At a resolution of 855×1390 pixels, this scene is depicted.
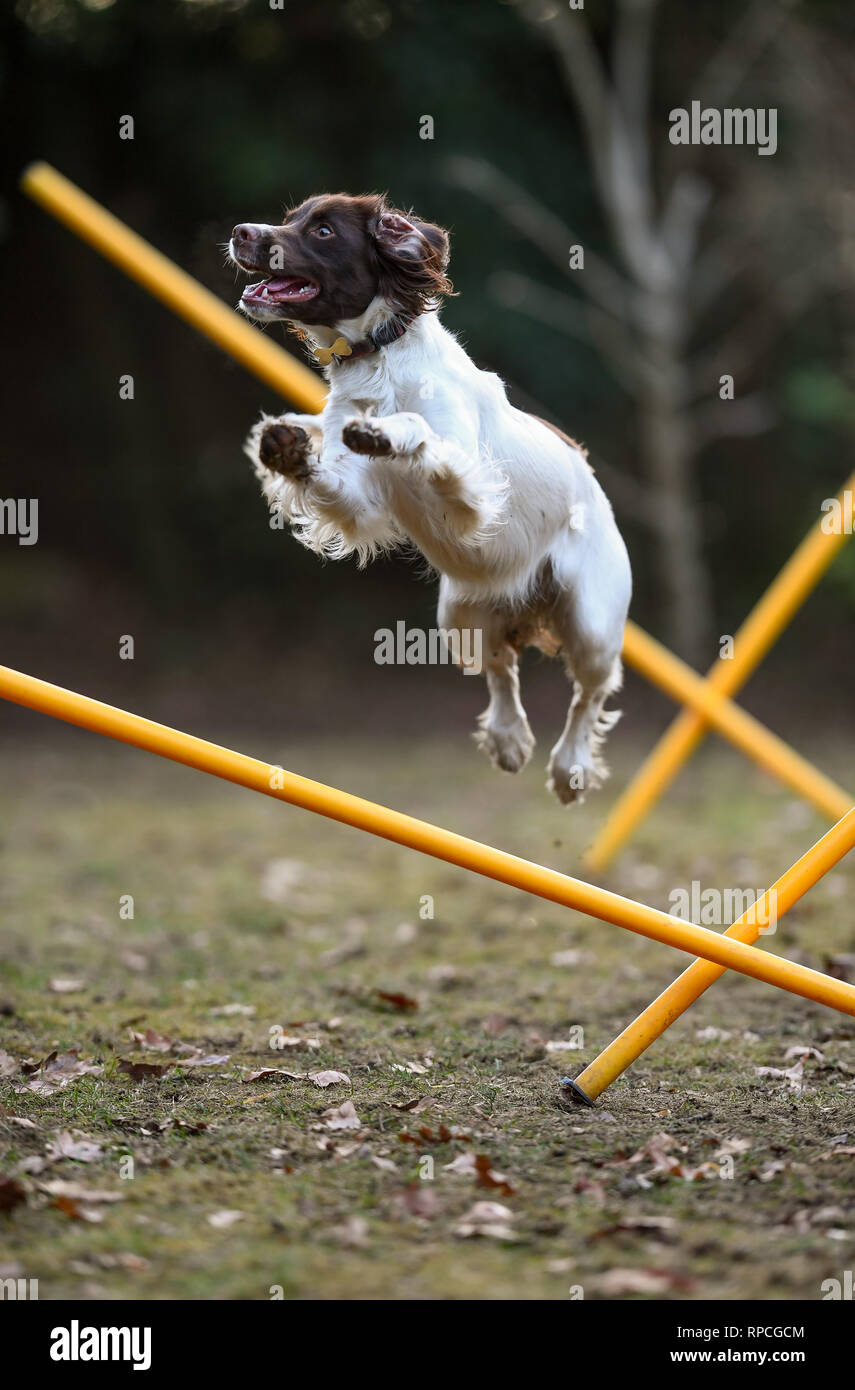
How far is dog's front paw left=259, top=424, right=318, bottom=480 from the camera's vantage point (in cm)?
355

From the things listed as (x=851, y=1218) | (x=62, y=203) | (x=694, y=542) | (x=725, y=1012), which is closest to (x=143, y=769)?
(x=694, y=542)

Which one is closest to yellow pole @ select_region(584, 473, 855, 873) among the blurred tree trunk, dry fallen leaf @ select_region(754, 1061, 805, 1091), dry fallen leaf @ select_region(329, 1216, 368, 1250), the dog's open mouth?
dry fallen leaf @ select_region(754, 1061, 805, 1091)

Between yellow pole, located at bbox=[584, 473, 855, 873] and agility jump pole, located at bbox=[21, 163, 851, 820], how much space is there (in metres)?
0.14

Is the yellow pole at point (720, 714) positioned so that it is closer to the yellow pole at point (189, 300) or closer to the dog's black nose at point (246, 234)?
the yellow pole at point (189, 300)

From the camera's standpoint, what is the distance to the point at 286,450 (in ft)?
11.7

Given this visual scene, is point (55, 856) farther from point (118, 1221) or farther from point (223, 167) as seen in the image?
point (223, 167)

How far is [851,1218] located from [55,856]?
21.0 feet

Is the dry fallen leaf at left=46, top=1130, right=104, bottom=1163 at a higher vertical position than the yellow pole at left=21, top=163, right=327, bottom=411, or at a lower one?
lower

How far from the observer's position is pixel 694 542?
45.1ft

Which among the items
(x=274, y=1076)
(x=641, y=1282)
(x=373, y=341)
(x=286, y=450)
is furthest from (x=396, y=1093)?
(x=373, y=341)

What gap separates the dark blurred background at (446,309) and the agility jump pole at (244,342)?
7.03 m

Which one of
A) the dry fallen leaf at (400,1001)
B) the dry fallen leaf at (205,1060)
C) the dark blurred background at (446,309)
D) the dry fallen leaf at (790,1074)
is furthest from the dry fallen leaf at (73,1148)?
the dark blurred background at (446,309)

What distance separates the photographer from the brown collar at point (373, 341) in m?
3.64

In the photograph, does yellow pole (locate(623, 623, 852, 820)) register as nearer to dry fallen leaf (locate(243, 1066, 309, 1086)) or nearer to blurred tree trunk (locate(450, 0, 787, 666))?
dry fallen leaf (locate(243, 1066, 309, 1086))
